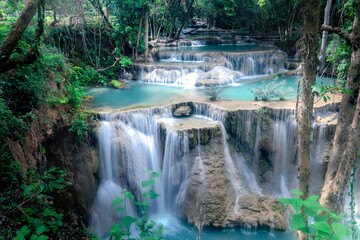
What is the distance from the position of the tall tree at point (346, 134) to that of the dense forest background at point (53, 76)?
0.14m

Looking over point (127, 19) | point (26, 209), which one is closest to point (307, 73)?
point (26, 209)

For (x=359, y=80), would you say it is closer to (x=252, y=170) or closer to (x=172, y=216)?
(x=252, y=170)

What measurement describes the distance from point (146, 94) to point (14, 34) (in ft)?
24.0

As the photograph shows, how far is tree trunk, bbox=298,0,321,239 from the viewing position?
4383 mm

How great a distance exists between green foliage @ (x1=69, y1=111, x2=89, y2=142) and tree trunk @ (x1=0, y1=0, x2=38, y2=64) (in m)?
3.67

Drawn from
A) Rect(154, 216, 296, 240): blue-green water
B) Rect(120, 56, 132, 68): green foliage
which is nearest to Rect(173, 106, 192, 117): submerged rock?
Rect(154, 216, 296, 240): blue-green water

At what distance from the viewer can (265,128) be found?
8328 millimetres

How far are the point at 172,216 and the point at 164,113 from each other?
331 cm

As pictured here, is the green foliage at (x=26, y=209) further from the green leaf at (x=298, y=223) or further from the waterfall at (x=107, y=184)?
the waterfall at (x=107, y=184)

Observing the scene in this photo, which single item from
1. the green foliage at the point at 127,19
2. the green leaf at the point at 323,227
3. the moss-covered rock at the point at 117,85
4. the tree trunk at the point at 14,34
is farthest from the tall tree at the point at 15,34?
the green foliage at the point at 127,19

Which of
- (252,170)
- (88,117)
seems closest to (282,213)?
(252,170)

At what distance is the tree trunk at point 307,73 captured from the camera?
4.38m

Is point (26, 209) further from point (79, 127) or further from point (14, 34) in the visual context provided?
point (79, 127)

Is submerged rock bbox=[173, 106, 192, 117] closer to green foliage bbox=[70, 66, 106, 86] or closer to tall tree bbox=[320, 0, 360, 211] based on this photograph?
tall tree bbox=[320, 0, 360, 211]
